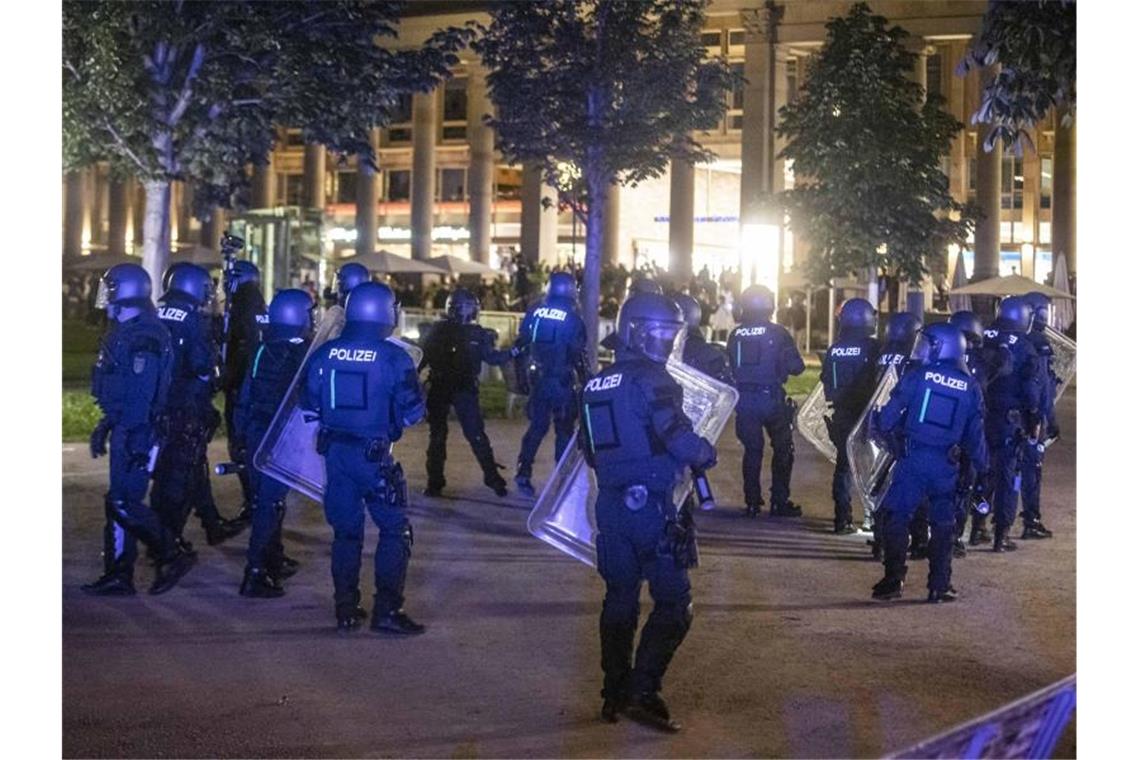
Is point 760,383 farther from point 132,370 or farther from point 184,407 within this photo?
point 132,370

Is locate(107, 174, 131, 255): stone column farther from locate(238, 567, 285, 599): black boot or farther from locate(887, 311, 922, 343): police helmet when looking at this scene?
locate(238, 567, 285, 599): black boot

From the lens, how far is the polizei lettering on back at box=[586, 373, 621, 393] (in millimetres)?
6578

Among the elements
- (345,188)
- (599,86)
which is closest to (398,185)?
(345,188)

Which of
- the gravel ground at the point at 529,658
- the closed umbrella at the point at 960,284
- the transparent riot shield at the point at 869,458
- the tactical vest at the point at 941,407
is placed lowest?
the gravel ground at the point at 529,658

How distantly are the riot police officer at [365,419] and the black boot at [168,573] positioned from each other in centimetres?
171

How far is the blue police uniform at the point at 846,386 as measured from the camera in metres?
11.7

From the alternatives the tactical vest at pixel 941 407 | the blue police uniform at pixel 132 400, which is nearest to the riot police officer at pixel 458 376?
the blue police uniform at pixel 132 400

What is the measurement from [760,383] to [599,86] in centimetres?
1050

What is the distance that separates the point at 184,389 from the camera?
9.80m

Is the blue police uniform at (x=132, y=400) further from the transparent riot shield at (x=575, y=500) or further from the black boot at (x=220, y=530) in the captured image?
the transparent riot shield at (x=575, y=500)

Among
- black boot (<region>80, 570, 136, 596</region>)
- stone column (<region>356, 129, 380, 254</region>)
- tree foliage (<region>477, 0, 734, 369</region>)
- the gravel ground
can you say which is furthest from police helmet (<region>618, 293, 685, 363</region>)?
stone column (<region>356, 129, 380, 254</region>)

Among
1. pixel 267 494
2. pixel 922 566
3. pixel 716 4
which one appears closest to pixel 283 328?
pixel 267 494

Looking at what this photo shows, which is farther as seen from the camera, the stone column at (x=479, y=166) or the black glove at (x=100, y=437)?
the stone column at (x=479, y=166)

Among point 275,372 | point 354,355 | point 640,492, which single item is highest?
point 354,355
